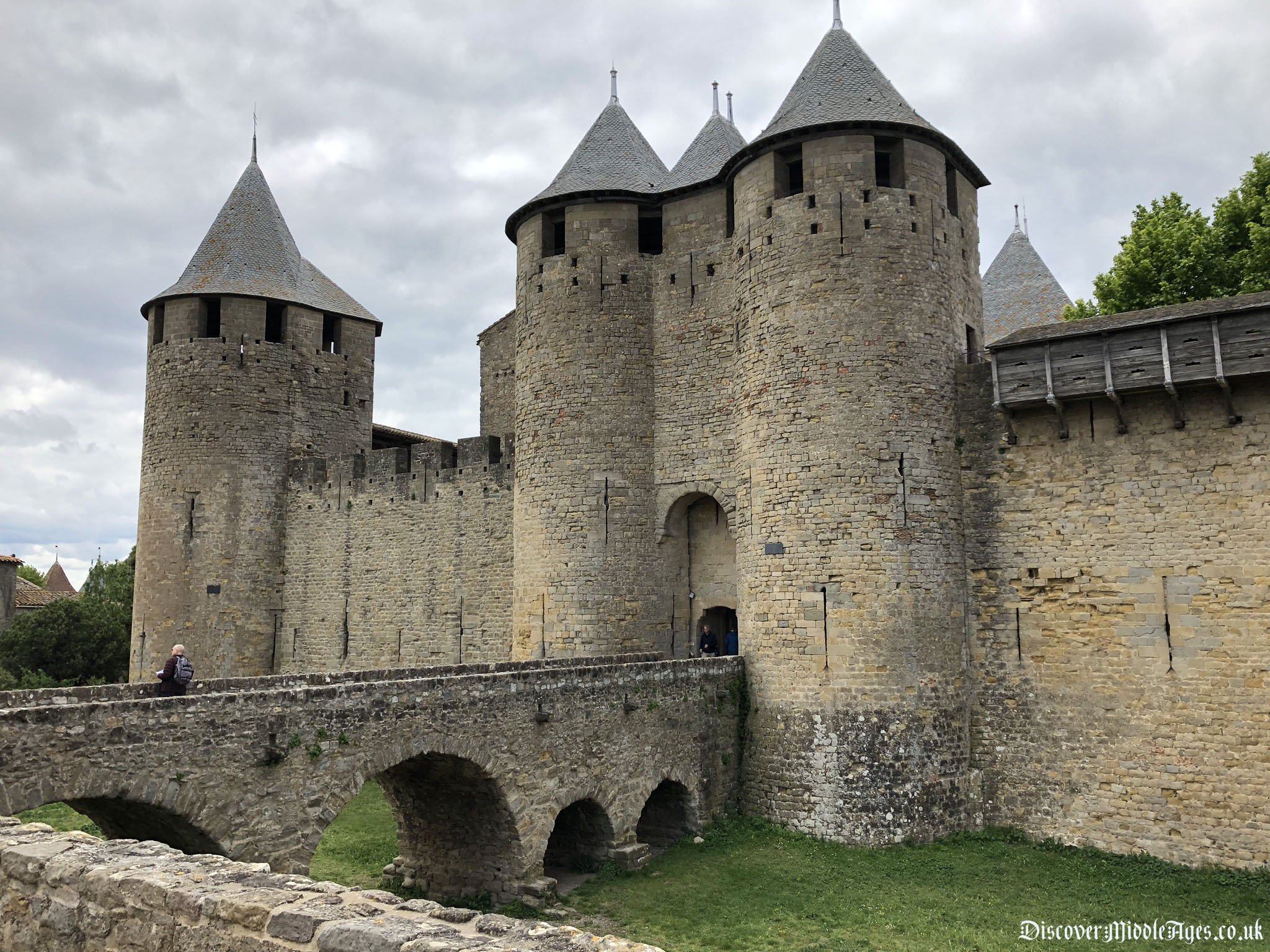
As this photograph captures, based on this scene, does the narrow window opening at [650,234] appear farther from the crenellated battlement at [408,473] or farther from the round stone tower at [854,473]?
the crenellated battlement at [408,473]

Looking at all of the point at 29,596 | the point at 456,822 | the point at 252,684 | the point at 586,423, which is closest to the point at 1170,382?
the point at 586,423

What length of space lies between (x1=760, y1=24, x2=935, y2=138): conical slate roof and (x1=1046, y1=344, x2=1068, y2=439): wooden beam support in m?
4.50

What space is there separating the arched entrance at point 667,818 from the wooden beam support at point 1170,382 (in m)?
8.88

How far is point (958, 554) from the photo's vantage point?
50.5 ft

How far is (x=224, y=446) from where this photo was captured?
24.2 meters

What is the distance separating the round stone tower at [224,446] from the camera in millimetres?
23984

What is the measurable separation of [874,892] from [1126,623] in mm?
5439

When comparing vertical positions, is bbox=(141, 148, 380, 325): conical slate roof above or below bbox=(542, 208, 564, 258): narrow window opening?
above

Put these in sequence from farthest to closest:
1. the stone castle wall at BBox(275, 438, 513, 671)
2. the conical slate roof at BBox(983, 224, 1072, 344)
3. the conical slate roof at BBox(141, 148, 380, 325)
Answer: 1. the conical slate roof at BBox(141, 148, 380, 325)
2. the conical slate roof at BBox(983, 224, 1072, 344)
3. the stone castle wall at BBox(275, 438, 513, 671)

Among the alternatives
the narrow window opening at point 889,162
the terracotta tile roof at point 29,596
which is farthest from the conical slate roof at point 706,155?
the terracotta tile roof at point 29,596

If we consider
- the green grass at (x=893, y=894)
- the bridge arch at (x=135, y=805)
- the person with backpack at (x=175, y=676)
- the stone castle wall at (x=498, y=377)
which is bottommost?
the green grass at (x=893, y=894)

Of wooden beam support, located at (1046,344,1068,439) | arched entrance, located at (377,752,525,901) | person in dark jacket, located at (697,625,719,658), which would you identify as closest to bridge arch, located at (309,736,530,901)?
arched entrance, located at (377,752,525,901)

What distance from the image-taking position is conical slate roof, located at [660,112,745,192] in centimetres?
1923

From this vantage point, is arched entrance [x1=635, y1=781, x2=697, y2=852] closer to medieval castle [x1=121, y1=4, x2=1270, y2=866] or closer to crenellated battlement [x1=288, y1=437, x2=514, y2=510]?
medieval castle [x1=121, y1=4, x2=1270, y2=866]
